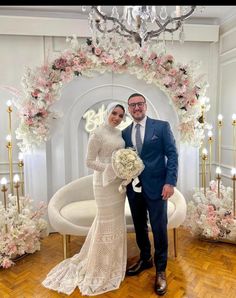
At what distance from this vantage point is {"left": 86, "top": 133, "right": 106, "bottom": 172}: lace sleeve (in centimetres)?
215

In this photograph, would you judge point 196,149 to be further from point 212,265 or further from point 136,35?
point 136,35

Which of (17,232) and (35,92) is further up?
(35,92)

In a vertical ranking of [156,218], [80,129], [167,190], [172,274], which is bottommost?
[172,274]

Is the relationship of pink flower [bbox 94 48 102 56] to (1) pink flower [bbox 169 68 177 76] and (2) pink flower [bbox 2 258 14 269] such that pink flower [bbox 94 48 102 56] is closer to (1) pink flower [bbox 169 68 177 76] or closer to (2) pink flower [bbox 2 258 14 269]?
(1) pink flower [bbox 169 68 177 76]

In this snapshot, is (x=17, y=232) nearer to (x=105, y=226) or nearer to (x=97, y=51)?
(x=105, y=226)

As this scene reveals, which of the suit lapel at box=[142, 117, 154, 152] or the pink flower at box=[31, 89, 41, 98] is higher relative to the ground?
the pink flower at box=[31, 89, 41, 98]

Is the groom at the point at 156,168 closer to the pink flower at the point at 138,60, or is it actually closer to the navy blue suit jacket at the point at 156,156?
the navy blue suit jacket at the point at 156,156

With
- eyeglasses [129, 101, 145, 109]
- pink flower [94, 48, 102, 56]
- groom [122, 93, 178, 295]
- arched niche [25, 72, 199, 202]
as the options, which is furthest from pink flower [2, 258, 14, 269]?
pink flower [94, 48, 102, 56]

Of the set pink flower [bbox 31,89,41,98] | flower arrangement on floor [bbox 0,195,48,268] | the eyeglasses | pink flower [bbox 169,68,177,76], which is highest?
pink flower [bbox 169,68,177,76]

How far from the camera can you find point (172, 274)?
234 cm

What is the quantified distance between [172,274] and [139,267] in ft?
1.02

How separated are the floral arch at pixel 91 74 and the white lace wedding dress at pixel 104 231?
1.04m

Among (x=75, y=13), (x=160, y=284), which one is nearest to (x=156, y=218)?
(x=160, y=284)
